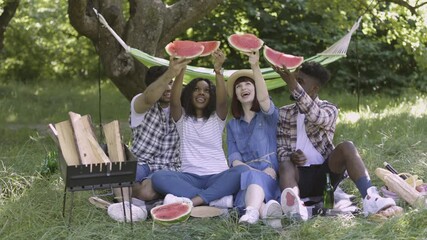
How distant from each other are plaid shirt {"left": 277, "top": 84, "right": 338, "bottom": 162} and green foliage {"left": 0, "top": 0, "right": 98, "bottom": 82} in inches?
414

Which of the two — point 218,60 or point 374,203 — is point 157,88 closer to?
point 218,60

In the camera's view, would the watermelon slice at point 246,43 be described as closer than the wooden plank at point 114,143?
No

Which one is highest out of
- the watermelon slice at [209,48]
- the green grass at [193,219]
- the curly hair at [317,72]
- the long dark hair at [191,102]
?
the watermelon slice at [209,48]

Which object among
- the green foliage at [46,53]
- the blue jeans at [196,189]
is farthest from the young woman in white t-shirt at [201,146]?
the green foliage at [46,53]

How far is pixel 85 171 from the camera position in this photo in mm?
3336

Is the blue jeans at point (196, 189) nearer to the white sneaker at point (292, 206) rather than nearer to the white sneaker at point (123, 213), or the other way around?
the white sneaker at point (123, 213)

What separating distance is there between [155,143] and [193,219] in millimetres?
681

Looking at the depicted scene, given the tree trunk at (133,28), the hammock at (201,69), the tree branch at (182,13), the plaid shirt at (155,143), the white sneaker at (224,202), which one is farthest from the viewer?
the tree branch at (182,13)

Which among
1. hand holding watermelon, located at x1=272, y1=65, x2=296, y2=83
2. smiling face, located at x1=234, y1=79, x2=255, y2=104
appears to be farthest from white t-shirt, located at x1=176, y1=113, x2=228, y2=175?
hand holding watermelon, located at x1=272, y1=65, x2=296, y2=83

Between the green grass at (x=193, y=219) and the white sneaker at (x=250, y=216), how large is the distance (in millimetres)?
39

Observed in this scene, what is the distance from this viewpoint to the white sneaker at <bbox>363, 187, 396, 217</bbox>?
3.71 metres

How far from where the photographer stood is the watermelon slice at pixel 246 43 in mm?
4051

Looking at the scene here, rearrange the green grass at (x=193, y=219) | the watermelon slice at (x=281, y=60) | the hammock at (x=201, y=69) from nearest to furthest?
1. the green grass at (x=193, y=219)
2. the watermelon slice at (x=281, y=60)
3. the hammock at (x=201, y=69)

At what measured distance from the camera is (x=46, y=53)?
50.3 ft
